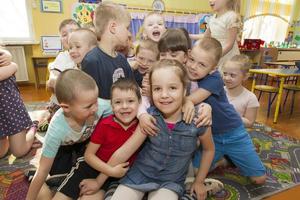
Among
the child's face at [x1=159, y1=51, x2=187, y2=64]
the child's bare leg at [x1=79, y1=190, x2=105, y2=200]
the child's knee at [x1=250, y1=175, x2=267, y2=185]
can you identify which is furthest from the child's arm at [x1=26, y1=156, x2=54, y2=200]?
the child's knee at [x1=250, y1=175, x2=267, y2=185]

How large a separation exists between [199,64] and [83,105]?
687 millimetres

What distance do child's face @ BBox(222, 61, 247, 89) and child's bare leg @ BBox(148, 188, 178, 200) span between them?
1106 millimetres

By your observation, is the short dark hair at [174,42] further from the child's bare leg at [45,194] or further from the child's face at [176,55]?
the child's bare leg at [45,194]

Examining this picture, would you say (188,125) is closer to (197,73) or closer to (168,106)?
(168,106)

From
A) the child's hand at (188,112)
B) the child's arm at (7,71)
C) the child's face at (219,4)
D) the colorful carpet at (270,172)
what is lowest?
the colorful carpet at (270,172)

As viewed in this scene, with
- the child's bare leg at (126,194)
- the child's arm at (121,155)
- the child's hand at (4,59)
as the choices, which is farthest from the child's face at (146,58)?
the child's hand at (4,59)

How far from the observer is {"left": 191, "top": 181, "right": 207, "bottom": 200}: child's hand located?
138 cm

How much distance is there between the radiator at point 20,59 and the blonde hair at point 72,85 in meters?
4.00

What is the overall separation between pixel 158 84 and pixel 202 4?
576cm

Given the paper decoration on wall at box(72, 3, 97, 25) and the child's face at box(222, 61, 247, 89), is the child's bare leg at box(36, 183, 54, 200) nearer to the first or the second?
the child's face at box(222, 61, 247, 89)

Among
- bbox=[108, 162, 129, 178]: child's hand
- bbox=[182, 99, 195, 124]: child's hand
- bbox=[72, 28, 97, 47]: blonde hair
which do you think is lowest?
→ bbox=[108, 162, 129, 178]: child's hand

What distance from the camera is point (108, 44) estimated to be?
152cm

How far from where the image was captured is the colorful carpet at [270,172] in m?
1.60

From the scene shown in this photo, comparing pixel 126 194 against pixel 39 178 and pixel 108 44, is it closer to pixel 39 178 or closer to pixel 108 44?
pixel 39 178
